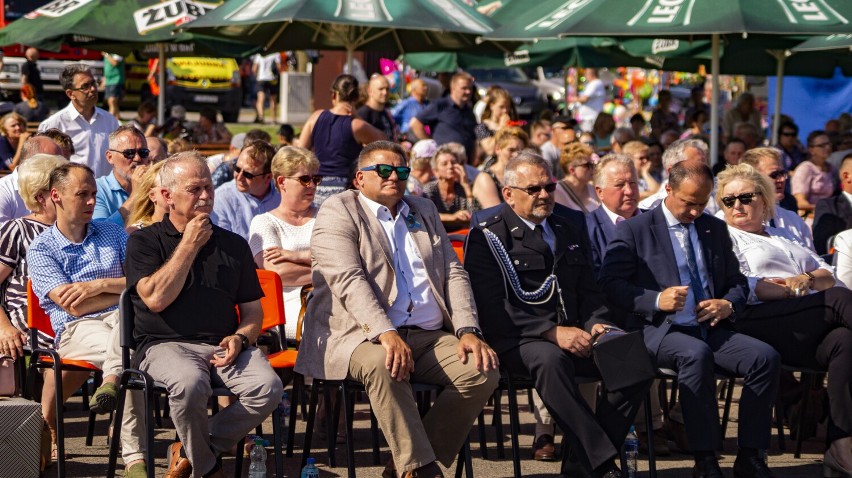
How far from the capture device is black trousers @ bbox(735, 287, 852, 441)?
6.31 metres

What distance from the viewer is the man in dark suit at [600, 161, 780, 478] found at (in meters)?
6.13

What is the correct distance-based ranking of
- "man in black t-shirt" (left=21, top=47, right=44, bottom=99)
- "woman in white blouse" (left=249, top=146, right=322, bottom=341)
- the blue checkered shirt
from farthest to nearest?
"man in black t-shirt" (left=21, top=47, right=44, bottom=99)
"woman in white blouse" (left=249, top=146, right=322, bottom=341)
the blue checkered shirt

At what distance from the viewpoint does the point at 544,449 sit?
21.9ft

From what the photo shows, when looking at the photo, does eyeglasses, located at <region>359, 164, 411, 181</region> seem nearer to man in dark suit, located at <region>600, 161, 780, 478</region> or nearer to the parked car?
man in dark suit, located at <region>600, 161, 780, 478</region>

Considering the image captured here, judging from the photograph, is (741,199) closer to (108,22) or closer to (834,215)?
(834,215)

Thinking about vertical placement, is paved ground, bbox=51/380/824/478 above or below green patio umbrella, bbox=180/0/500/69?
below

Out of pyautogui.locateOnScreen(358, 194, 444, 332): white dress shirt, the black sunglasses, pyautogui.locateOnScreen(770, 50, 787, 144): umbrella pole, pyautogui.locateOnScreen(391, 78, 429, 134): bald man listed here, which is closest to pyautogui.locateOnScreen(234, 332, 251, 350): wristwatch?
pyautogui.locateOnScreen(358, 194, 444, 332): white dress shirt

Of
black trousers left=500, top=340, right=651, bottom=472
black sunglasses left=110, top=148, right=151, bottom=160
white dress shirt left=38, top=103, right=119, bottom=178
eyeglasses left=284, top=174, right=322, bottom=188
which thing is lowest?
black trousers left=500, top=340, right=651, bottom=472

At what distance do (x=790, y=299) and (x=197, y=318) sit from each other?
3.15 meters

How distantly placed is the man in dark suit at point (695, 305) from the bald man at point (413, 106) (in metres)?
8.32

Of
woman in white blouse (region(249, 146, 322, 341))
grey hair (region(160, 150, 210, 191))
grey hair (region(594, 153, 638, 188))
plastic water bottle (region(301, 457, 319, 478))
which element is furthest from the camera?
grey hair (region(594, 153, 638, 188))

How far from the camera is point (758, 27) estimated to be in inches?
349

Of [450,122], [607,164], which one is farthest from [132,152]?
[450,122]

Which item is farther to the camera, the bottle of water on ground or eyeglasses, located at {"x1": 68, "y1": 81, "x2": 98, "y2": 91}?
eyeglasses, located at {"x1": 68, "y1": 81, "x2": 98, "y2": 91}
